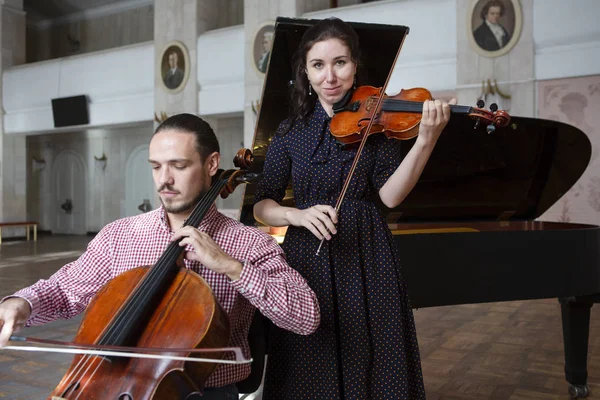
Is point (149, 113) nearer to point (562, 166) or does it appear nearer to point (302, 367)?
point (562, 166)

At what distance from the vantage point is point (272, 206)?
1.59 m

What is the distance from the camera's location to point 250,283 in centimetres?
124

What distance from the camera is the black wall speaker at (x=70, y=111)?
1246cm

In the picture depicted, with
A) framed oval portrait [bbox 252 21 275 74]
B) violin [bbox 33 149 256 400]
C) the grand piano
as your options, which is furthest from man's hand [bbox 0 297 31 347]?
framed oval portrait [bbox 252 21 275 74]

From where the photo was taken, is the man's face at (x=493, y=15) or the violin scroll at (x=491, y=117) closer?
the violin scroll at (x=491, y=117)

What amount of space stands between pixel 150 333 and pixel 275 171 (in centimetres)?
68

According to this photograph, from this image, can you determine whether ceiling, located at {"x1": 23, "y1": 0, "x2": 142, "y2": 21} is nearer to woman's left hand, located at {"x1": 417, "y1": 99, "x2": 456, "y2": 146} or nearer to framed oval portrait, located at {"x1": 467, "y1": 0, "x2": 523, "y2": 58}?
framed oval portrait, located at {"x1": 467, "y1": 0, "x2": 523, "y2": 58}

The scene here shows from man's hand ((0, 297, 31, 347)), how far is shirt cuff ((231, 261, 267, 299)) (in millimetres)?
515

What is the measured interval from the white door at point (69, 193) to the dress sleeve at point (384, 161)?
48.6ft

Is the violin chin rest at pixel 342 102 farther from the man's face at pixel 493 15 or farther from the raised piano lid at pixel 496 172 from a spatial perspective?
the man's face at pixel 493 15

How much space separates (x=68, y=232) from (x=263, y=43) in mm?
8938

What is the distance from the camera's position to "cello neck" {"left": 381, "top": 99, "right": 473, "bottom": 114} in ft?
4.83

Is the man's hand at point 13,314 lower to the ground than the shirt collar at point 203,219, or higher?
lower

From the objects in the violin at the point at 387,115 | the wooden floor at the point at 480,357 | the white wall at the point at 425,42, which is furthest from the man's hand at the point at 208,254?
the white wall at the point at 425,42
